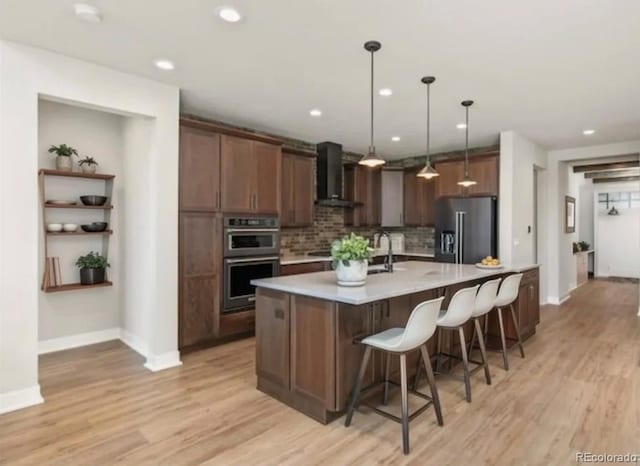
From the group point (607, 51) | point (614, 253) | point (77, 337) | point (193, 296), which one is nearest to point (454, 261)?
point (607, 51)

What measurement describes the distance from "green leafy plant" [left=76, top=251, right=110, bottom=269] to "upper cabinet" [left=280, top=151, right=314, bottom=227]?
2.30m

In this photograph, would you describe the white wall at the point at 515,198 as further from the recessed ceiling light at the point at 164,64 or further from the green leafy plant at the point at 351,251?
the recessed ceiling light at the point at 164,64

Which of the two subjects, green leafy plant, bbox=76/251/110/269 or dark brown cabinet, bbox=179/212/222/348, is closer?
dark brown cabinet, bbox=179/212/222/348

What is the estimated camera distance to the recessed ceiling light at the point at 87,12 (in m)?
2.36

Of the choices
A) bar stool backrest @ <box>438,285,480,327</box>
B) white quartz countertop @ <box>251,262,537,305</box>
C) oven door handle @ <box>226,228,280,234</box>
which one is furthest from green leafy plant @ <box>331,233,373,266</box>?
oven door handle @ <box>226,228,280,234</box>

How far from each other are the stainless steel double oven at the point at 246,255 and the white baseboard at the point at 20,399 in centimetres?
181

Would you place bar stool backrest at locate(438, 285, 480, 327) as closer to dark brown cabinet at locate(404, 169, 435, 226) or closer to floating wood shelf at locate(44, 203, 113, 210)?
floating wood shelf at locate(44, 203, 113, 210)

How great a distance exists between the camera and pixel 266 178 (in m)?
4.73

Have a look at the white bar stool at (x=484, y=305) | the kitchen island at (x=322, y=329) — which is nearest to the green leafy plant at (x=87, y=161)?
the kitchen island at (x=322, y=329)

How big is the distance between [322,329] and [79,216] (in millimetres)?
3361

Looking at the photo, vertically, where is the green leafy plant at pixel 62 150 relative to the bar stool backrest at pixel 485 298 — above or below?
above

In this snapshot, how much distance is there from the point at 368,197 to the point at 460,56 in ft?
12.9

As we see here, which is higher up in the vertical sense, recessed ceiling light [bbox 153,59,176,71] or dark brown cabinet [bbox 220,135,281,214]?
recessed ceiling light [bbox 153,59,176,71]

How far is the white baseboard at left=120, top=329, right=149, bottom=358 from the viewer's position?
13.1ft
